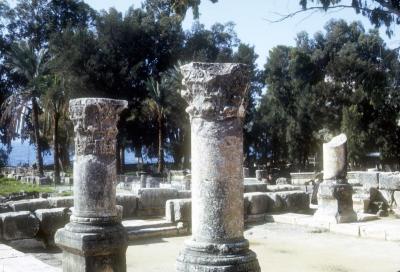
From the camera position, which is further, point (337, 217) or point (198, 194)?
point (337, 217)

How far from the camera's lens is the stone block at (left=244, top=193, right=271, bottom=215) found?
45.0 ft

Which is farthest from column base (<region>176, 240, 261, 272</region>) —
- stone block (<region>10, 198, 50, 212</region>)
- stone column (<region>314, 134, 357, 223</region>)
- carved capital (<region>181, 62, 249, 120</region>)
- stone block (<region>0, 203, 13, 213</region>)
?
stone column (<region>314, 134, 357, 223</region>)

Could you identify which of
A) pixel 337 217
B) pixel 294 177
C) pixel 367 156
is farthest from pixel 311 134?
pixel 337 217

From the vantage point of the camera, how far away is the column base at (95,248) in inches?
265

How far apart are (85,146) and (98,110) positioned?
0.55 metres

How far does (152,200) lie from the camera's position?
544 inches

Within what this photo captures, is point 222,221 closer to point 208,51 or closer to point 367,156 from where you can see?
point 367,156

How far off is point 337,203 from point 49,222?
22.5ft

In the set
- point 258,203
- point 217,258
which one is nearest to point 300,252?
point 258,203

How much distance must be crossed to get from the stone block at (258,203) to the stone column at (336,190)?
1.60 meters

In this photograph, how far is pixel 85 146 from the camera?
7.32 m

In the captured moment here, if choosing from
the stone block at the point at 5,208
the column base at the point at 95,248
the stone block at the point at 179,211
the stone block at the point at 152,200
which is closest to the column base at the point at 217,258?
the column base at the point at 95,248

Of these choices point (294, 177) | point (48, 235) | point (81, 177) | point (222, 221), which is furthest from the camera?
point (294, 177)

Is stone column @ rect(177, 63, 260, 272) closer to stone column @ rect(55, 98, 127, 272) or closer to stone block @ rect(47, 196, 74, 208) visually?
stone column @ rect(55, 98, 127, 272)
